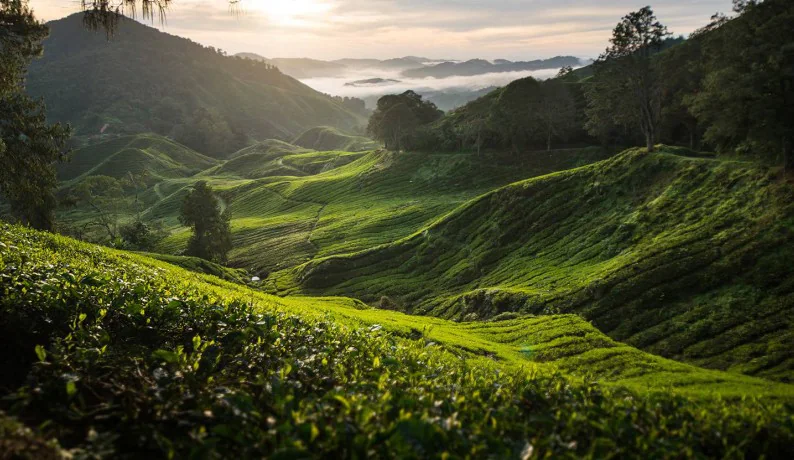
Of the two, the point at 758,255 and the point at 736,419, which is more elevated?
the point at 736,419

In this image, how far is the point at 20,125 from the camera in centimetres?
4291

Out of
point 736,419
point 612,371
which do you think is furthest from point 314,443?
point 612,371

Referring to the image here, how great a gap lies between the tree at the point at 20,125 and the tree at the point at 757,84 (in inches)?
2434

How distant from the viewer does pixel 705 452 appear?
7.63 meters

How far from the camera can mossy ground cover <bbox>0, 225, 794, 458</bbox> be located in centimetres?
655

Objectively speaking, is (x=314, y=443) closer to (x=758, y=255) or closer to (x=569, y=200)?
(x=758, y=255)

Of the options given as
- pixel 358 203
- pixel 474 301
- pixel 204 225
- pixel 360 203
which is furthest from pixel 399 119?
pixel 474 301

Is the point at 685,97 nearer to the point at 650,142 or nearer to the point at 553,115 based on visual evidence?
the point at 650,142

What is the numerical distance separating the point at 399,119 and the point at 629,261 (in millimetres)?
123918

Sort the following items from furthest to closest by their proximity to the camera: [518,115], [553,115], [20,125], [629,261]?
[518,115], [553,115], [20,125], [629,261]

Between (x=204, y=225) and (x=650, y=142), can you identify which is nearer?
(x=650, y=142)

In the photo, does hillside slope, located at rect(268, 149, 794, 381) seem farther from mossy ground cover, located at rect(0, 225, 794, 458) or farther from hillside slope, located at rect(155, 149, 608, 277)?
A: mossy ground cover, located at rect(0, 225, 794, 458)

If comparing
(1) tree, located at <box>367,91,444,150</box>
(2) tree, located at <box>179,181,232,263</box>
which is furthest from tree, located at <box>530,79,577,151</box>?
(2) tree, located at <box>179,181,232,263</box>

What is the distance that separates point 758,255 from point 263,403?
3992cm
